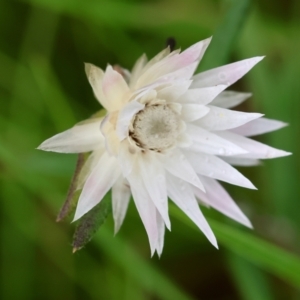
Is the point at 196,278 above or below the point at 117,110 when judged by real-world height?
below

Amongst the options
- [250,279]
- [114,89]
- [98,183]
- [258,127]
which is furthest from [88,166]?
[250,279]

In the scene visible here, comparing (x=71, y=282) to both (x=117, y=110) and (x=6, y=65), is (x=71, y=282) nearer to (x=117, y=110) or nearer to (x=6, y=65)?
(x=6, y=65)

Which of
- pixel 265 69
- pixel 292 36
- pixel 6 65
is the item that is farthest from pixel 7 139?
pixel 292 36

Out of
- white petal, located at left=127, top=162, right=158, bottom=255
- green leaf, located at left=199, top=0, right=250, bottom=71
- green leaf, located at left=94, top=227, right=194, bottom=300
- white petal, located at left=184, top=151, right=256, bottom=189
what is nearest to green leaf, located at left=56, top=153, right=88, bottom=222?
white petal, located at left=127, top=162, right=158, bottom=255

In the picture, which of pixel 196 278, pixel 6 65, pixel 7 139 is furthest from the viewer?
pixel 196 278

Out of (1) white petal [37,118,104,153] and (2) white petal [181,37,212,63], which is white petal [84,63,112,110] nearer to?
(1) white petal [37,118,104,153]

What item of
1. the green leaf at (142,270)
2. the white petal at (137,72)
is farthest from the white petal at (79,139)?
the green leaf at (142,270)

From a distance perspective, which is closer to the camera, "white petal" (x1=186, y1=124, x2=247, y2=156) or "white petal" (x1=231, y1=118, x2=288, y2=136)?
"white petal" (x1=186, y1=124, x2=247, y2=156)
